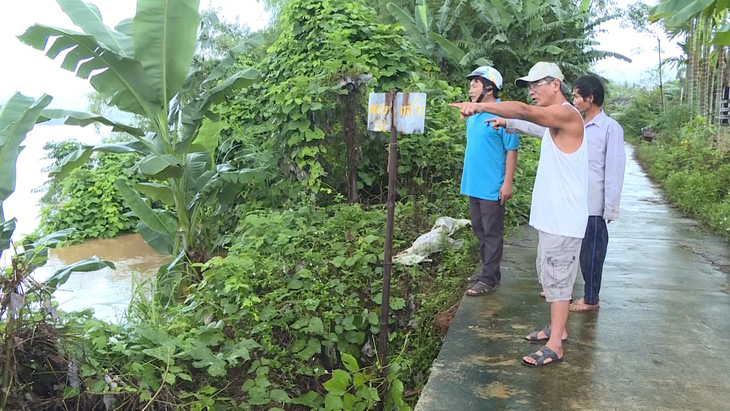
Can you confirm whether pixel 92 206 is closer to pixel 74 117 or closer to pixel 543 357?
pixel 74 117

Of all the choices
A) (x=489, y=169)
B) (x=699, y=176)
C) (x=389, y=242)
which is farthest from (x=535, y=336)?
A: (x=699, y=176)

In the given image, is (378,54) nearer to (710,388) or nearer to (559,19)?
(710,388)

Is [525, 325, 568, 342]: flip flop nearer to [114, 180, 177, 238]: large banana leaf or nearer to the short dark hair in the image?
the short dark hair

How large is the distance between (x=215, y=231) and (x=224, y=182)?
38.8 inches

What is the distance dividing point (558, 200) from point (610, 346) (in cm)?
105

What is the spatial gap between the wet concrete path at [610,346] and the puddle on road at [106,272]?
4.70 meters

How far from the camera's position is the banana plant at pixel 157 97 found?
5.46 m

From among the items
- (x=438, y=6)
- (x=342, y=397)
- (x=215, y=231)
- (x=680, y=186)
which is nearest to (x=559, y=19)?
(x=438, y=6)

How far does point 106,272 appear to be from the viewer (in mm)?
9719

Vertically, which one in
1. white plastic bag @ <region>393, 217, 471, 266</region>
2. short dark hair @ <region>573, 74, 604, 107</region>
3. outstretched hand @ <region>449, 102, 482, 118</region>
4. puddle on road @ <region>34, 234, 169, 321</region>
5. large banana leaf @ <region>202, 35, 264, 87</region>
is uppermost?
large banana leaf @ <region>202, 35, 264, 87</region>

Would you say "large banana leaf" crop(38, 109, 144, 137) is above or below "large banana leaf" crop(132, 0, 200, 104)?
below

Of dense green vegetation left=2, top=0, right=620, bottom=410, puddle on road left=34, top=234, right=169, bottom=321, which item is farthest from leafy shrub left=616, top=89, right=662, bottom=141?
puddle on road left=34, top=234, right=169, bottom=321

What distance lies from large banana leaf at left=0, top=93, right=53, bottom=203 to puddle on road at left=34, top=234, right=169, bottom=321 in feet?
7.98

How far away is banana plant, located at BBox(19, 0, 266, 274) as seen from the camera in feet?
17.9
